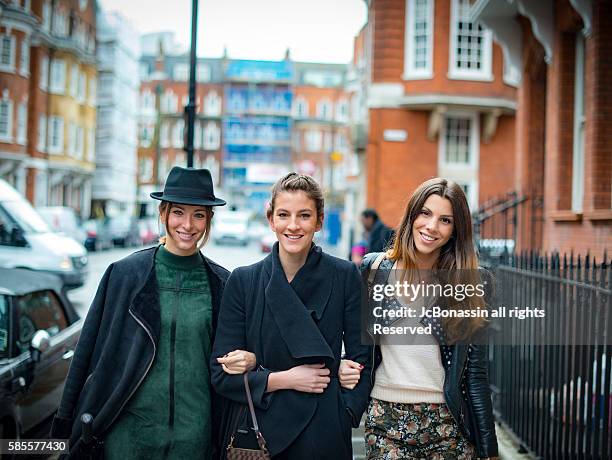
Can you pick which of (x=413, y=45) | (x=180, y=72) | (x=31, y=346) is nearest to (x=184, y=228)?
(x=31, y=346)

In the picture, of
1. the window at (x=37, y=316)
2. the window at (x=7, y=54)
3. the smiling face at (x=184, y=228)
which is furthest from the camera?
the window at (x=7, y=54)

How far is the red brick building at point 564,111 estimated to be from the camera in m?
8.48

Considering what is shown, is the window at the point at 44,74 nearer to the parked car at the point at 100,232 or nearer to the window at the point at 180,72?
the parked car at the point at 100,232

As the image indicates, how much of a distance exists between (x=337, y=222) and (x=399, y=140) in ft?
57.2

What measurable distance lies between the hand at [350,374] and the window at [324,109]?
73.6 metres

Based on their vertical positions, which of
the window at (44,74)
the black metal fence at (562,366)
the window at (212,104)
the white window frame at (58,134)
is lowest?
the black metal fence at (562,366)

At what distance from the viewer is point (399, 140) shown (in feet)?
70.5

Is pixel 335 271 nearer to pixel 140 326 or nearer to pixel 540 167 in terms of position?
pixel 140 326

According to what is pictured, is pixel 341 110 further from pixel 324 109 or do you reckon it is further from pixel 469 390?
pixel 469 390

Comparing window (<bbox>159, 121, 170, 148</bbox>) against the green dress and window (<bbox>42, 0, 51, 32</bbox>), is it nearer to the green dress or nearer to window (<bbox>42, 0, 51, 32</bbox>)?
window (<bbox>42, 0, 51, 32</bbox>)

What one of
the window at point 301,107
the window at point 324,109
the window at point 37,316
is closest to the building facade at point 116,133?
the window at point 301,107

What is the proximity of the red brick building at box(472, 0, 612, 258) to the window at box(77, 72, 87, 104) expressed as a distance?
86.5 feet

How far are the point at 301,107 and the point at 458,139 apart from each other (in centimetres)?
5357

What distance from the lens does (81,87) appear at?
117 feet
